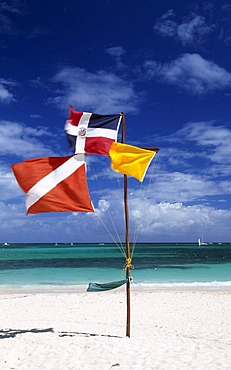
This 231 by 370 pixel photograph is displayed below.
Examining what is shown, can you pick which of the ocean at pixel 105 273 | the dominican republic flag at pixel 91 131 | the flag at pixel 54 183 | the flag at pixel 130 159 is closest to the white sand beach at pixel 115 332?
the flag at pixel 54 183

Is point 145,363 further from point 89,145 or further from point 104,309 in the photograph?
point 104,309

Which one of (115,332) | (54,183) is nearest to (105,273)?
(115,332)

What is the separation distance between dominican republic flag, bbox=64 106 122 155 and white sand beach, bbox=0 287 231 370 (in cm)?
421

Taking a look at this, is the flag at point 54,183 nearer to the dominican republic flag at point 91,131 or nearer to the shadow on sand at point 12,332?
the dominican republic flag at point 91,131

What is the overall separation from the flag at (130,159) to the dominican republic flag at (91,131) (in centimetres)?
22

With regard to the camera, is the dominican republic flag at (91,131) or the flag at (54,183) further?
the dominican republic flag at (91,131)

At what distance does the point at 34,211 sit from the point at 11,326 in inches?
210

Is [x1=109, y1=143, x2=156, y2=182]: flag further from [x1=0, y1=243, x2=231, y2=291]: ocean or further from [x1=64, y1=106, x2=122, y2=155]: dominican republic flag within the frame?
[x1=0, y1=243, x2=231, y2=291]: ocean

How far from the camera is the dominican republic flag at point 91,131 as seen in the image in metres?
8.82

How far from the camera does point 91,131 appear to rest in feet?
29.2

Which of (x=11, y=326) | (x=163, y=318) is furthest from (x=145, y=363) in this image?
(x=163, y=318)

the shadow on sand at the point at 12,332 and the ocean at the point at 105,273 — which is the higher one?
the shadow on sand at the point at 12,332

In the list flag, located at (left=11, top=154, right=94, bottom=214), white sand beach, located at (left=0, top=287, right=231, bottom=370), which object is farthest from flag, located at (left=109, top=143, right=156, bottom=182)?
white sand beach, located at (left=0, top=287, right=231, bottom=370)

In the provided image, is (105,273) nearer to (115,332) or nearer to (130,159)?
(115,332)
